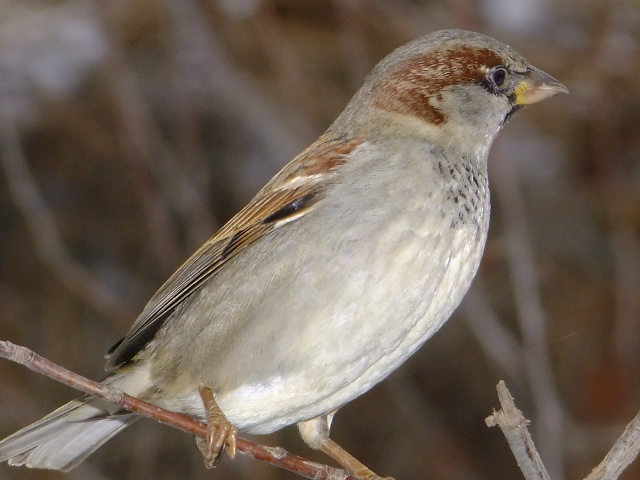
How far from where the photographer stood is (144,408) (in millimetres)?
1965

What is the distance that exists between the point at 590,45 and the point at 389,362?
289 cm

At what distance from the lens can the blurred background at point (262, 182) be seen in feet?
15.0

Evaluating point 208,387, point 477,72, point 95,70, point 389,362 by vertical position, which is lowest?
point 389,362

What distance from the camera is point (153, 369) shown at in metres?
2.48

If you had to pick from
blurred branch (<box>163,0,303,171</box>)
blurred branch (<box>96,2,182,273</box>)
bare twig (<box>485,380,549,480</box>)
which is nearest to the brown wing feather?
bare twig (<box>485,380,549,480</box>)

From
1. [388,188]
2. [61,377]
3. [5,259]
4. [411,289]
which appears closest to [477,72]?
[388,188]

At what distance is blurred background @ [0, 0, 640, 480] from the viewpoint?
4582 millimetres

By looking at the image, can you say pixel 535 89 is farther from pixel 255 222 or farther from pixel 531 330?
pixel 531 330

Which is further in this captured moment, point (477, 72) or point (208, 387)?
point (477, 72)

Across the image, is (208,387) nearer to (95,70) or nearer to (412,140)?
(412,140)

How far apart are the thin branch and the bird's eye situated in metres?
1.03

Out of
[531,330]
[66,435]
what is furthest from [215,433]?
[531,330]

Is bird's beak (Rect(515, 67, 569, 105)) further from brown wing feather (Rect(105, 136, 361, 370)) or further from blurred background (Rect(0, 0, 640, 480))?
blurred background (Rect(0, 0, 640, 480))

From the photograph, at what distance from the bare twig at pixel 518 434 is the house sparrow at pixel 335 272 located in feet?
1.42
